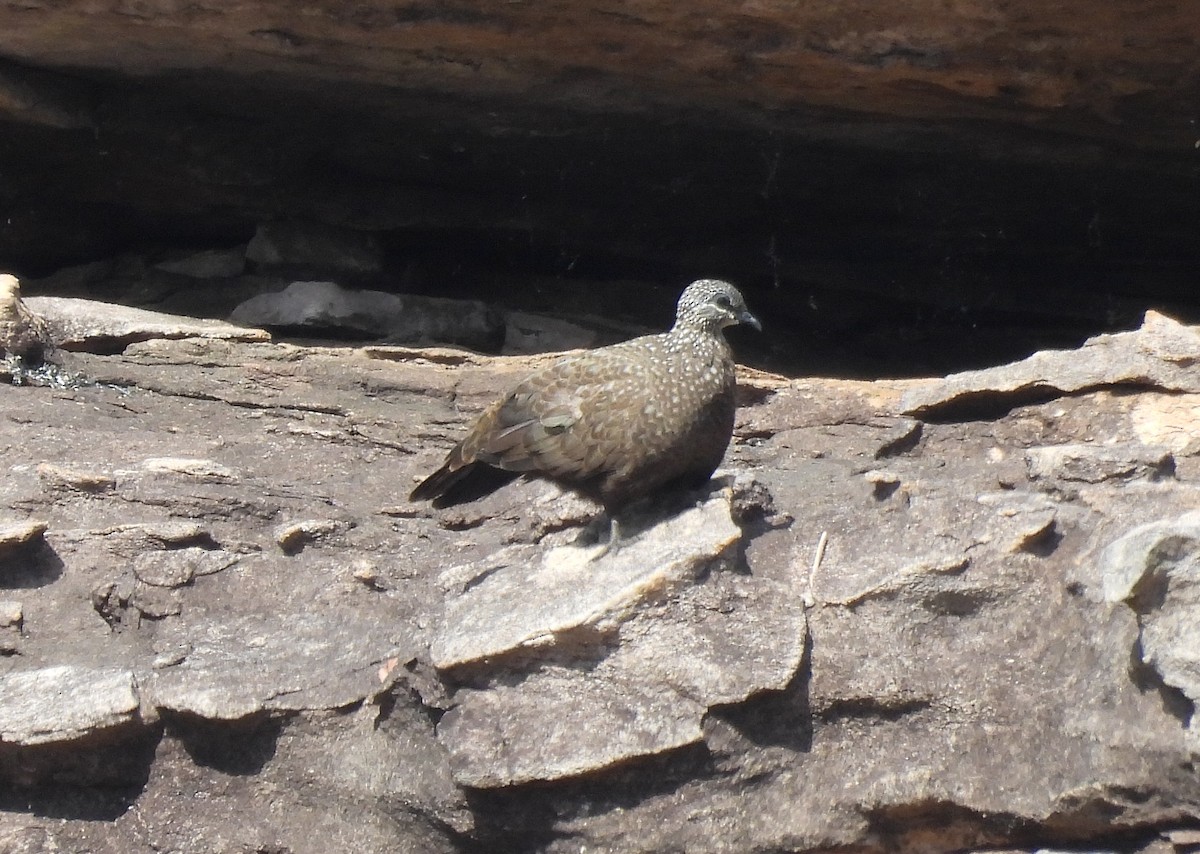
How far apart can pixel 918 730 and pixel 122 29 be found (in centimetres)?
447

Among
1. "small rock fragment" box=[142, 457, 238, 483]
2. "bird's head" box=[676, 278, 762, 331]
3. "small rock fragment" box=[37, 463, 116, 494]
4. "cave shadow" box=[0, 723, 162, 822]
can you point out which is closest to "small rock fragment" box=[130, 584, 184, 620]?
"cave shadow" box=[0, 723, 162, 822]

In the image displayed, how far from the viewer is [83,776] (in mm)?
3961

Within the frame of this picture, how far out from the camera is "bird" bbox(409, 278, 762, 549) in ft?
13.9

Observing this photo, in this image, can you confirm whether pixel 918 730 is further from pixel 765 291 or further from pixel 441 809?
pixel 765 291

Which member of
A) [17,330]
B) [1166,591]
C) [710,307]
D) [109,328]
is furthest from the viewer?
[109,328]

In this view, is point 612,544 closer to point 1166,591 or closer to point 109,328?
point 1166,591

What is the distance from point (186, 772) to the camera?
399 centimetres

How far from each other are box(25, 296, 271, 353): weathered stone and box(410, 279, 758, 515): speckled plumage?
6.92ft

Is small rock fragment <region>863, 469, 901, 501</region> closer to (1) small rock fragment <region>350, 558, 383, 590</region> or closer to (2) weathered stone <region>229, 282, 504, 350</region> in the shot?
(1) small rock fragment <region>350, 558, 383, 590</region>

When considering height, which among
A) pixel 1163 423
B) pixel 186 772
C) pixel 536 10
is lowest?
pixel 186 772

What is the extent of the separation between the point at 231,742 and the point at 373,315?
3.22 metres

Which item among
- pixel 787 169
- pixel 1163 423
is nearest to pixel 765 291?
pixel 787 169

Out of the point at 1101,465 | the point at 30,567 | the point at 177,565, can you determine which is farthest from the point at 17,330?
the point at 1101,465

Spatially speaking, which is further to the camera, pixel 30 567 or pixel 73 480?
pixel 73 480
